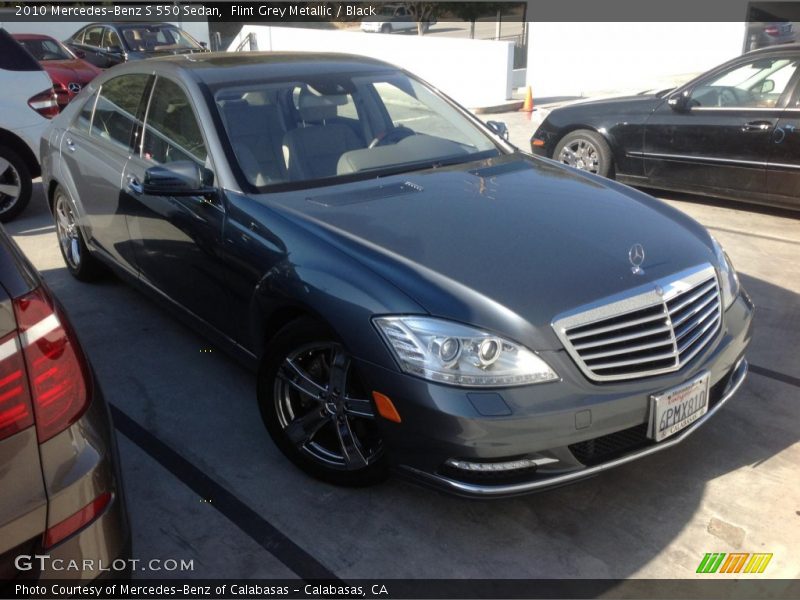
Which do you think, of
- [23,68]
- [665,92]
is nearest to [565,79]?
[665,92]

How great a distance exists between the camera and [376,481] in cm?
335

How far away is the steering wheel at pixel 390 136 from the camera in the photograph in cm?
441

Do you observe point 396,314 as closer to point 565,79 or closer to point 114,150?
point 114,150

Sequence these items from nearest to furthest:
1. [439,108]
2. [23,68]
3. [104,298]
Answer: [439,108] < [104,298] < [23,68]

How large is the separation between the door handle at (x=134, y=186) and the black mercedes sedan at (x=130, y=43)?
525 inches

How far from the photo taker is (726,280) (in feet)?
11.8

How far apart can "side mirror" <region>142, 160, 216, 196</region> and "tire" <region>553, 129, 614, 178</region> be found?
4.85 m

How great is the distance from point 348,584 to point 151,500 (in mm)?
981

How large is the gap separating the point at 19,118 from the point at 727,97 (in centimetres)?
636

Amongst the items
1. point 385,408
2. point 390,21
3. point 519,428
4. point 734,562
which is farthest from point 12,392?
point 390,21

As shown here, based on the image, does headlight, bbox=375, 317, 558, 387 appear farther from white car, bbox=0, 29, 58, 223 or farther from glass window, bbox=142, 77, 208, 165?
white car, bbox=0, 29, 58, 223

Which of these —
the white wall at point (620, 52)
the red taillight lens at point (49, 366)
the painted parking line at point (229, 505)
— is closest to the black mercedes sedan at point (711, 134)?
the painted parking line at point (229, 505)

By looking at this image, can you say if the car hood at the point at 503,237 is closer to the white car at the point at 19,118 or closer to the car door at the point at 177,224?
the car door at the point at 177,224

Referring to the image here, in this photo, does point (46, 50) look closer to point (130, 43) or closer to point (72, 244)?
point (130, 43)
